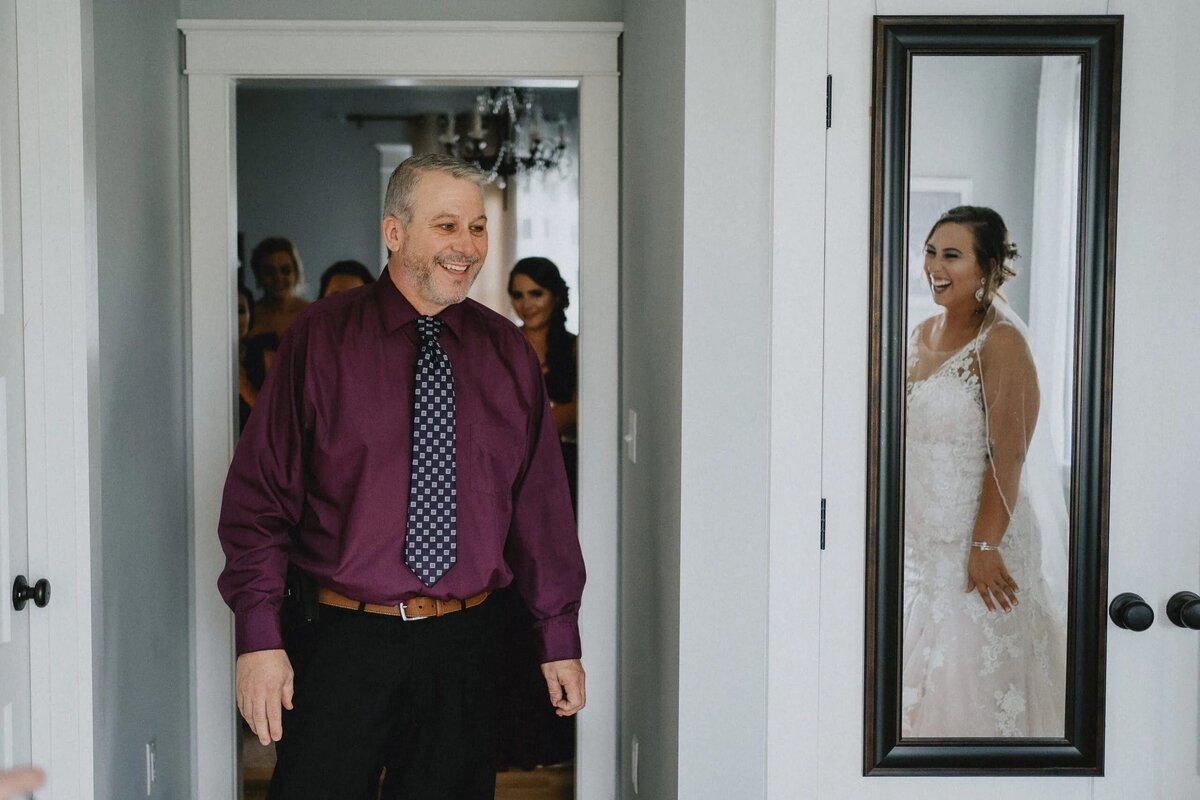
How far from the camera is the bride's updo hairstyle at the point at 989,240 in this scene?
161cm

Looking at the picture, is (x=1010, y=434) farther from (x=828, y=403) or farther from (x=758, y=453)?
(x=758, y=453)

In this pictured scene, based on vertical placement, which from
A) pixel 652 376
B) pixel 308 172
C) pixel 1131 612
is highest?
pixel 308 172

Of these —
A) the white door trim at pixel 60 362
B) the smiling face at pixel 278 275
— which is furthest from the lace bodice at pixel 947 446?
the smiling face at pixel 278 275

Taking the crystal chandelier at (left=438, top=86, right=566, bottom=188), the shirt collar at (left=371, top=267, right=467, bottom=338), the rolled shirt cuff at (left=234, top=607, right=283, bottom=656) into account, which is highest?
the crystal chandelier at (left=438, top=86, right=566, bottom=188)

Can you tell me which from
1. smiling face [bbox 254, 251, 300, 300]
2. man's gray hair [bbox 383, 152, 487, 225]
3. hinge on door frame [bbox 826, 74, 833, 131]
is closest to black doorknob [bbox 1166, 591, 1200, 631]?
hinge on door frame [bbox 826, 74, 833, 131]

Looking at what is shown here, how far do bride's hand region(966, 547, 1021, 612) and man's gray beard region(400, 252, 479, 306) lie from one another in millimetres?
975

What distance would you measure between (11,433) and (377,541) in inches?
26.3

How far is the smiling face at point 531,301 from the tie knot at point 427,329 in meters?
1.66

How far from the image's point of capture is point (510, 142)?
16.7 feet

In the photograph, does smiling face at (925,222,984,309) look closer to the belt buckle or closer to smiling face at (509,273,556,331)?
the belt buckle

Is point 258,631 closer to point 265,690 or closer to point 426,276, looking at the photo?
point 265,690

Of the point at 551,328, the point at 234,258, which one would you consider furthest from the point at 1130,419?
the point at 551,328

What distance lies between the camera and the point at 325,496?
71.1 inches

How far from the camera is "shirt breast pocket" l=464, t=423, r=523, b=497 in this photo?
1.85 meters
